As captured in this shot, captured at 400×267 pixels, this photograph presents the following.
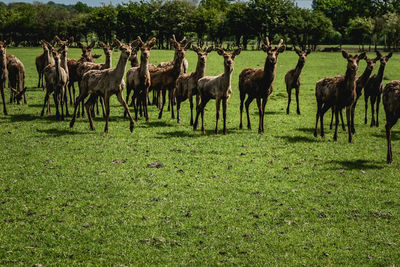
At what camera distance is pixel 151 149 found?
12.4m

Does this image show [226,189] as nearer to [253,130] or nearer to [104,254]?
[104,254]

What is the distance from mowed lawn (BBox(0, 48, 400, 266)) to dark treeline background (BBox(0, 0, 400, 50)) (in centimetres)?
7789

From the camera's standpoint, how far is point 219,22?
97.6m

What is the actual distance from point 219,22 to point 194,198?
9396cm

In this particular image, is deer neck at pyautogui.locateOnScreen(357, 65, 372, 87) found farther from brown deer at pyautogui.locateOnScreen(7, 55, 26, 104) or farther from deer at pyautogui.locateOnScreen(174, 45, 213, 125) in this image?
brown deer at pyautogui.locateOnScreen(7, 55, 26, 104)

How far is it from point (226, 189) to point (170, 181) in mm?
1479

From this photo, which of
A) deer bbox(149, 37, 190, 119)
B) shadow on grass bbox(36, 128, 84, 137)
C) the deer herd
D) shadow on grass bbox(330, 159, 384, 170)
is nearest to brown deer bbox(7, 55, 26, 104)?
the deer herd

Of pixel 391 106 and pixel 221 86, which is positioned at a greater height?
pixel 221 86

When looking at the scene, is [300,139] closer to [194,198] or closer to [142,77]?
[194,198]

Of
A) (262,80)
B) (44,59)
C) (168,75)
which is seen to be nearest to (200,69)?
(168,75)

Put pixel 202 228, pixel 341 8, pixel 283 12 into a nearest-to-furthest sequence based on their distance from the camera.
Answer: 1. pixel 202 228
2. pixel 283 12
3. pixel 341 8

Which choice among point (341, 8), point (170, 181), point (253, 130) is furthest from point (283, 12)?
point (170, 181)

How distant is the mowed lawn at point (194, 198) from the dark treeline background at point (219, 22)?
77887 mm

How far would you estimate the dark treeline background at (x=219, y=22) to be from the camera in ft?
293
